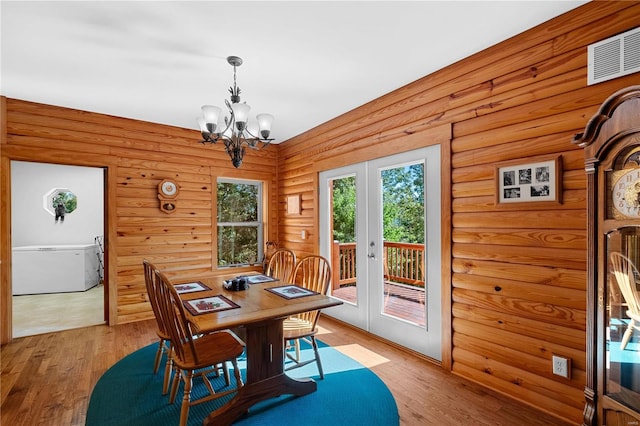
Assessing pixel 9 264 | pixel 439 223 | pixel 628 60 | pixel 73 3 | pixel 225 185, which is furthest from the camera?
pixel 225 185

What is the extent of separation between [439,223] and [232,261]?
11.4 feet

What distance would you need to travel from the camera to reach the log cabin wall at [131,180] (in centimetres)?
363

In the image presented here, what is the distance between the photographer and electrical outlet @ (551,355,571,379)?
208cm

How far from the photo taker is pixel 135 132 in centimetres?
429

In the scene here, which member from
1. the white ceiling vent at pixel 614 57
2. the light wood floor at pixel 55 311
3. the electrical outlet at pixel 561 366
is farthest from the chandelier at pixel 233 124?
→ the light wood floor at pixel 55 311

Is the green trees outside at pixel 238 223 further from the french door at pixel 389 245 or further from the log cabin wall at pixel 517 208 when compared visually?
the log cabin wall at pixel 517 208

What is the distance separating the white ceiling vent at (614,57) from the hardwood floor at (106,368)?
2239 mm

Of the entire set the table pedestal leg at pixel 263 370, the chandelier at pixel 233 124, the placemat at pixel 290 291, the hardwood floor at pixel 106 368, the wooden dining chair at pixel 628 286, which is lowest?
the hardwood floor at pixel 106 368

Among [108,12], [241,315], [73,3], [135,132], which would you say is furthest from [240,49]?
[135,132]

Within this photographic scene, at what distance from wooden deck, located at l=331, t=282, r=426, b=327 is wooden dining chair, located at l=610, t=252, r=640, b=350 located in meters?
1.66

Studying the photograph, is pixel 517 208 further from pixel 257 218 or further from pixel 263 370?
pixel 257 218

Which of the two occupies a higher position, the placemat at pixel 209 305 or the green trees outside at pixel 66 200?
the green trees outside at pixel 66 200

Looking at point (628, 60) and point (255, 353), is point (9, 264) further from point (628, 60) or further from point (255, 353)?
point (628, 60)

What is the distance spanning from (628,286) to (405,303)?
1982 mm
